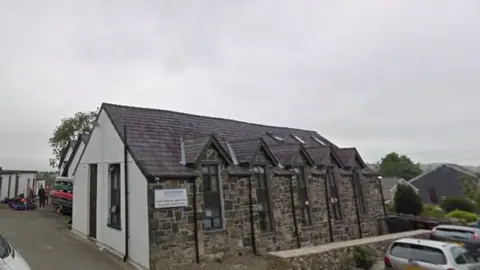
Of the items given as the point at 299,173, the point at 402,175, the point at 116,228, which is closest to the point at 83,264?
the point at 116,228

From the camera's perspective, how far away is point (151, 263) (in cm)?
914

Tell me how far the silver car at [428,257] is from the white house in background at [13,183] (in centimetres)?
2848

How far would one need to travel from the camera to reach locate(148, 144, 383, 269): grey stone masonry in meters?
9.70

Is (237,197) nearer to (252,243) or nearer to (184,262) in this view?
(252,243)

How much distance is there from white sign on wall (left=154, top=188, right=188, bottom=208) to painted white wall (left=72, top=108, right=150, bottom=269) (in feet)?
1.36

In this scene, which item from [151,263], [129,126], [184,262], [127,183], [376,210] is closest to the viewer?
[151,263]

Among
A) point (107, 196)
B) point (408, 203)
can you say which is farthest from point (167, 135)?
point (408, 203)

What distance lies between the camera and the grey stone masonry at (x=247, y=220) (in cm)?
970

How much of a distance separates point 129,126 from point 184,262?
554cm

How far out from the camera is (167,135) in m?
12.7

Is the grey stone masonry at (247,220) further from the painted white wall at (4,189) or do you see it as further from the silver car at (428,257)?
the painted white wall at (4,189)

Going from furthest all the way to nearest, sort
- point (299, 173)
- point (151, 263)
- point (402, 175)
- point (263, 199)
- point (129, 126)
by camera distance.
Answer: point (402, 175)
point (299, 173)
point (263, 199)
point (129, 126)
point (151, 263)

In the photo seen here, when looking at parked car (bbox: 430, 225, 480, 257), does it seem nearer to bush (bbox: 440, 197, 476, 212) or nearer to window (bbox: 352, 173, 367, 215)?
window (bbox: 352, 173, 367, 215)

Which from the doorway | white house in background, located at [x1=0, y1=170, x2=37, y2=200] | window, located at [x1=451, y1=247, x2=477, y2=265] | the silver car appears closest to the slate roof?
the doorway
